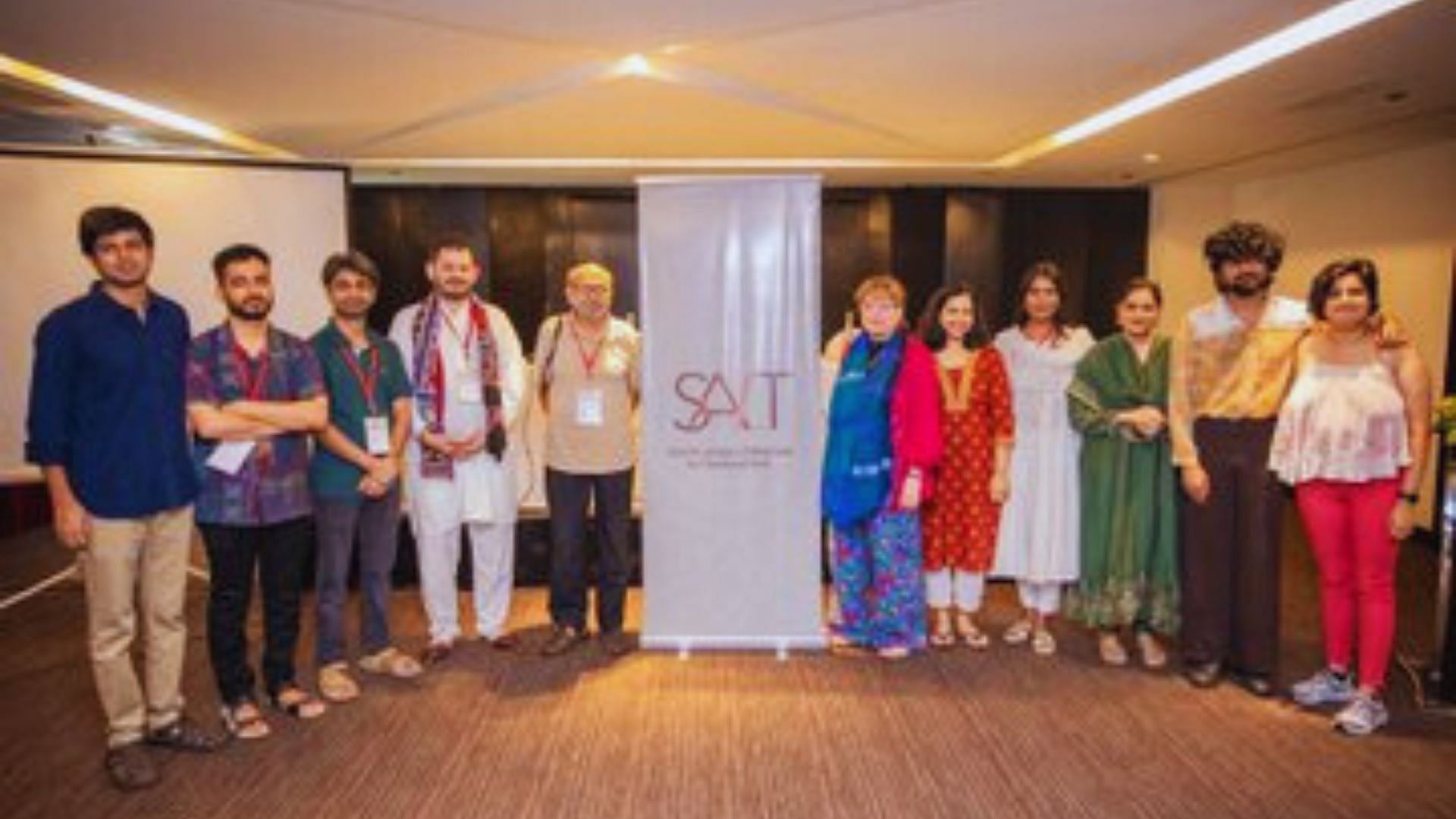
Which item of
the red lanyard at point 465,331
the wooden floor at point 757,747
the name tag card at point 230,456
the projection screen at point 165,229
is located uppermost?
the projection screen at point 165,229

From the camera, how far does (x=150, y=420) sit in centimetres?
260

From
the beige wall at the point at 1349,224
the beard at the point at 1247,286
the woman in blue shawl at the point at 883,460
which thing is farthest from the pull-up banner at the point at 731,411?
the beige wall at the point at 1349,224

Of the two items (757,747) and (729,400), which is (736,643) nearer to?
(757,747)

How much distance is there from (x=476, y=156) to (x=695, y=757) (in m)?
5.08

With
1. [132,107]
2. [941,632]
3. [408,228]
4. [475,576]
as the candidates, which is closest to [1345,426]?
Result: [941,632]

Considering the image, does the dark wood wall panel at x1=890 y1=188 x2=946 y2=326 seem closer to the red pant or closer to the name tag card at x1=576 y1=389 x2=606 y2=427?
the name tag card at x1=576 y1=389 x2=606 y2=427

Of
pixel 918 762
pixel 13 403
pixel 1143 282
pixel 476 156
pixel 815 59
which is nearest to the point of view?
pixel 918 762

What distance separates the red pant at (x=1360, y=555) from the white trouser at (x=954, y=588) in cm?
116

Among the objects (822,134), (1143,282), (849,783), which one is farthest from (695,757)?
(822,134)

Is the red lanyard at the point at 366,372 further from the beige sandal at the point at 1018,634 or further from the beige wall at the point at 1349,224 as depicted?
the beige wall at the point at 1349,224

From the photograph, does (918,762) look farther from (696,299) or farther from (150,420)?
(150,420)

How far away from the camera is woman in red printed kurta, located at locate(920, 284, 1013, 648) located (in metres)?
3.50

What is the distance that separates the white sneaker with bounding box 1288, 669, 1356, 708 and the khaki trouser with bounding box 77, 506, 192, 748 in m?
3.64

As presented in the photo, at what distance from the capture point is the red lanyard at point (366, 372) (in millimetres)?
3150
